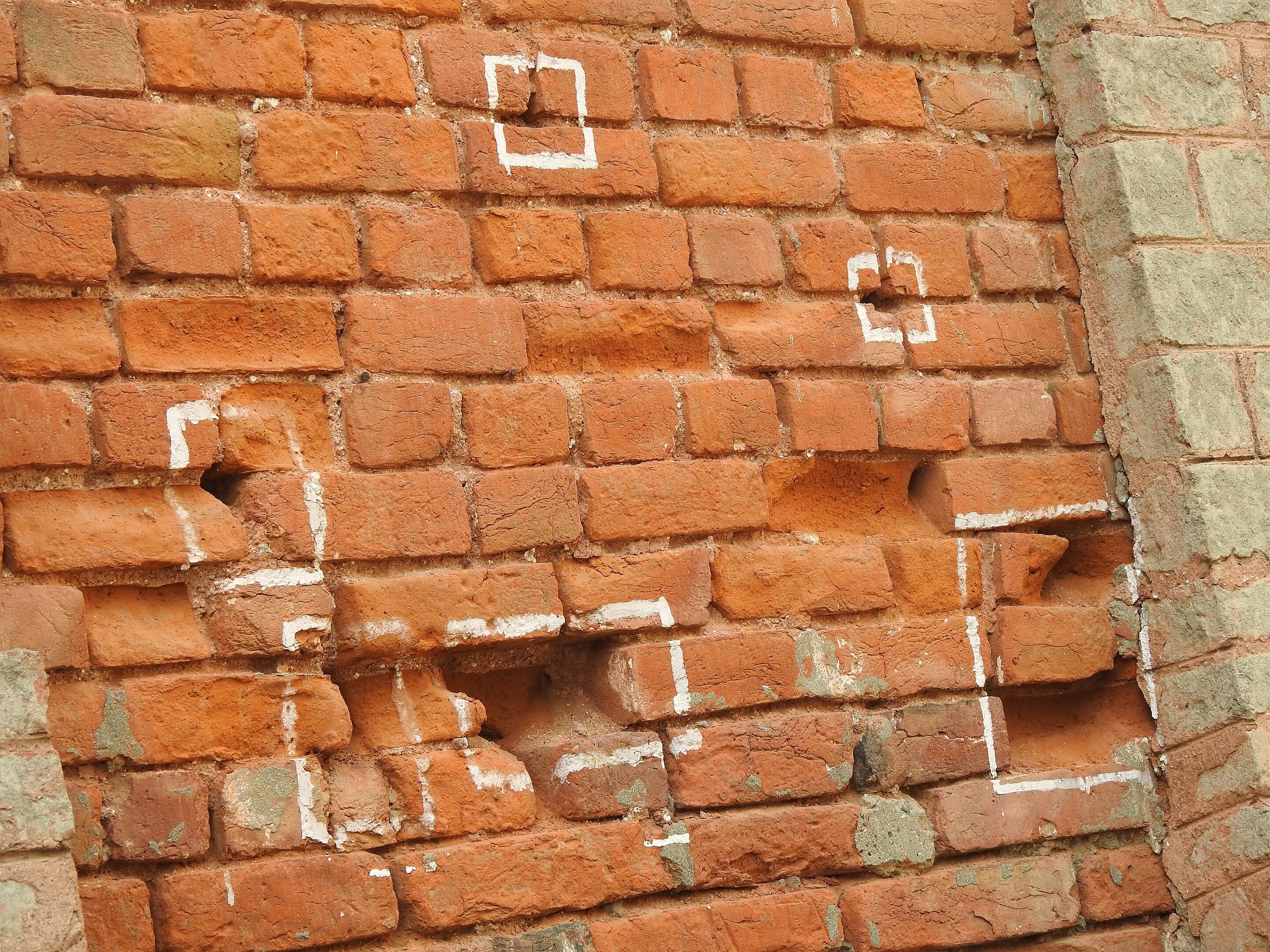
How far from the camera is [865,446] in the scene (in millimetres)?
2238

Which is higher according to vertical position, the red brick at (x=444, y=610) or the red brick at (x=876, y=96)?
the red brick at (x=876, y=96)

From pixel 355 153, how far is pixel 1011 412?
1110mm

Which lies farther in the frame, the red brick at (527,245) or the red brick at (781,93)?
the red brick at (781,93)

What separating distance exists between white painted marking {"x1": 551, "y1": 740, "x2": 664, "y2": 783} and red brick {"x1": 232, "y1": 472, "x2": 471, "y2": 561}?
324 mm

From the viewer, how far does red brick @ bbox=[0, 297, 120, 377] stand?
1756 millimetres

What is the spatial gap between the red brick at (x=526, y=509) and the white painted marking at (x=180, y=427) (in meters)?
0.38

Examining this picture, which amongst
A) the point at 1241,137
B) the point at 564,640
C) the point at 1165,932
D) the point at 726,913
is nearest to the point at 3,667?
the point at 564,640

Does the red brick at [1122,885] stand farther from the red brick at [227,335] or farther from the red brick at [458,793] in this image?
the red brick at [227,335]

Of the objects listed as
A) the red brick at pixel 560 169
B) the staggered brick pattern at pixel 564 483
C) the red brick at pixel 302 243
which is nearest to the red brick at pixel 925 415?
the staggered brick pattern at pixel 564 483

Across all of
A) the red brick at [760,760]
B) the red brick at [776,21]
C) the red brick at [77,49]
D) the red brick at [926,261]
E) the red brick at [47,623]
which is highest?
the red brick at [776,21]

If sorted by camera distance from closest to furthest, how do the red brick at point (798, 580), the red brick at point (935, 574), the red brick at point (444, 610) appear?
the red brick at point (444, 610) → the red brick at point (798, 580) → the red brick at point (935, 574)

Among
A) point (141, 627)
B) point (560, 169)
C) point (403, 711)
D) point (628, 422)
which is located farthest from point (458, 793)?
point (560, 169)

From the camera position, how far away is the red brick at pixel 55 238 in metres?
1.76

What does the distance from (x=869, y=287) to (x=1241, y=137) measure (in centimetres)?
71
